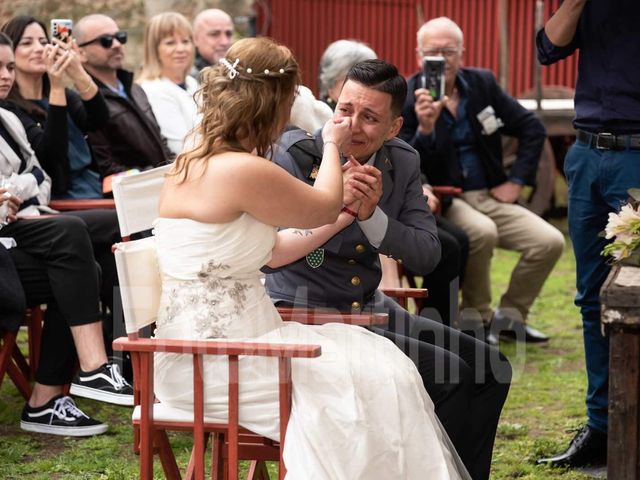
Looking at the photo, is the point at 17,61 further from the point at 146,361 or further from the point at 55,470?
the point at 146,361

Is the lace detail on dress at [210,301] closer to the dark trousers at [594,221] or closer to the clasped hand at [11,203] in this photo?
the dark trousers at [594,221]

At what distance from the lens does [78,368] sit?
5.35 metres

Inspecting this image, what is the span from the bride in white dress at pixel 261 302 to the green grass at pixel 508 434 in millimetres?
1202

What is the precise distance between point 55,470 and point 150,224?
1125mm

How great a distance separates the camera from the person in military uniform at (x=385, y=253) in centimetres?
356

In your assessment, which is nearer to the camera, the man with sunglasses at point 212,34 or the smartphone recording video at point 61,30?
the smartphone recording video at point 61,30

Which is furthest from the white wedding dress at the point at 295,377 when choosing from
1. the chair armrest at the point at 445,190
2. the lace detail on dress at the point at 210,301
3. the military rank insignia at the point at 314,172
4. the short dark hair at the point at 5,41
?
the chair armrest at the point at 445,190

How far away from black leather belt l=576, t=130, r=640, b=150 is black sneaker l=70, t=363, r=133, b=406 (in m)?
2.35

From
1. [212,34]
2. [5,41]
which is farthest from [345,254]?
[212,34]

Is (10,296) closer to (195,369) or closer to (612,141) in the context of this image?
(195,369)

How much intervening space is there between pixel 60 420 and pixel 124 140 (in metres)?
1.82

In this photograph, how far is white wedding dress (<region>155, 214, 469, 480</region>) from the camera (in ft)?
10.1

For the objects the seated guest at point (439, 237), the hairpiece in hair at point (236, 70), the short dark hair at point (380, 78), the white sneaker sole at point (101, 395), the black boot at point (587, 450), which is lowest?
the white sneaker sole at point (101, 395)

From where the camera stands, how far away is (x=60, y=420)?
4844 mm
